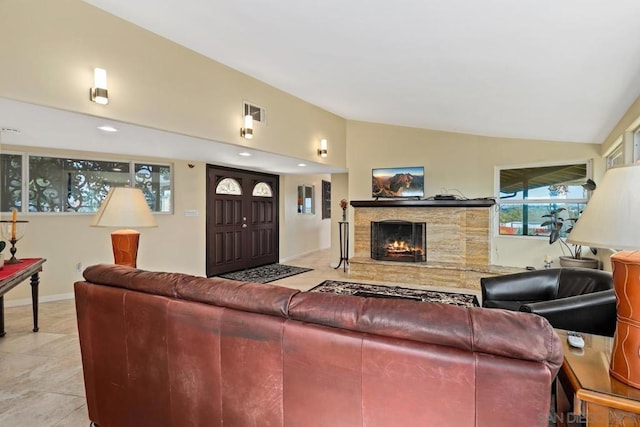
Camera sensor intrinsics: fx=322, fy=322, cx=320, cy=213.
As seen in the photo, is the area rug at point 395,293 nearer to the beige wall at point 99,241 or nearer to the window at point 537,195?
the window at point 537,195

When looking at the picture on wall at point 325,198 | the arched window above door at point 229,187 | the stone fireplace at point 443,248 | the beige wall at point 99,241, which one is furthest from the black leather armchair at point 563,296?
the picture on wall at point 325,198

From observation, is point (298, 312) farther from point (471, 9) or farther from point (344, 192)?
→ point (344, 192)

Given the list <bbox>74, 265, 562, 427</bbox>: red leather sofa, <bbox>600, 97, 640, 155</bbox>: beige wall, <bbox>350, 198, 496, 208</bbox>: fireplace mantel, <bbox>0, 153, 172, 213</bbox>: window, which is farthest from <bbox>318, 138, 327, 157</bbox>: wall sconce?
Result: <bbox>74, 265, 562, 427</bbox>: red leather sofa

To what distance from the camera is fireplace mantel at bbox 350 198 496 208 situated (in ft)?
16.3

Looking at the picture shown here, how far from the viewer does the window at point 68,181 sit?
4.11 meters

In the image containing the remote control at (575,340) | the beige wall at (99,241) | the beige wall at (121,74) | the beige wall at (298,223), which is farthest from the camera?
the beige wall at (298,223)

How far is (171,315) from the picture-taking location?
1418 mm

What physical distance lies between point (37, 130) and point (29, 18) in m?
1.24

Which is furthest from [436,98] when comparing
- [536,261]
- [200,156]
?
[200,156]

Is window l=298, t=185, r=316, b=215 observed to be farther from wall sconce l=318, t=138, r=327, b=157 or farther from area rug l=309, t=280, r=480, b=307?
area rug l=309, t=280, r=480, b=307

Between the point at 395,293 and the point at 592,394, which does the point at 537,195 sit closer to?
the point at 395,293

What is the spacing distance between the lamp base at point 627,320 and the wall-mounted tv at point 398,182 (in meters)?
4.57

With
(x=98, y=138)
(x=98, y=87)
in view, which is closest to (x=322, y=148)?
(x=98, y=138)

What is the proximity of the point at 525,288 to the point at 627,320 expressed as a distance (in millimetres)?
1964
